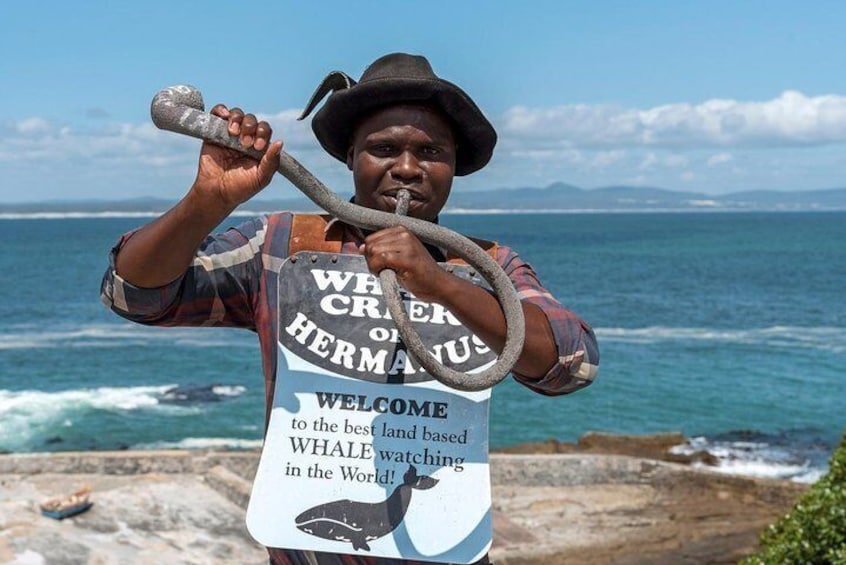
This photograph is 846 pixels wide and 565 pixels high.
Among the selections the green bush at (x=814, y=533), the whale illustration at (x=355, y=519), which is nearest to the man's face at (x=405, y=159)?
the whale illustration at (x=355, y=519)

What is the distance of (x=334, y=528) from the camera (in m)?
2.29

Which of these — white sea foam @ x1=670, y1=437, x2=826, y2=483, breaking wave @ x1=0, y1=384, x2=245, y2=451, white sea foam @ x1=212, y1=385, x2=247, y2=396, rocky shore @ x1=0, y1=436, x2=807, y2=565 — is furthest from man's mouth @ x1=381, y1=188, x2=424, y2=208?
white sea foam @ x1=212, y1=385, x2=247, y2=396

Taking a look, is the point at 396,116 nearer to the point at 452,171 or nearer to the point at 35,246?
the point at 452,171

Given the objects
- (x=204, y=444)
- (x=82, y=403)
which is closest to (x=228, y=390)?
(x=82, y=403)

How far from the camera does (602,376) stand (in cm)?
3559

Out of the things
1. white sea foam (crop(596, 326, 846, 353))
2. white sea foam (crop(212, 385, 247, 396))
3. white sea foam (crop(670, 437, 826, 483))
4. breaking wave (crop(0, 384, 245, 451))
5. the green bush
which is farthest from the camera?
white sea foam (crop(596, 326, 846, 353))

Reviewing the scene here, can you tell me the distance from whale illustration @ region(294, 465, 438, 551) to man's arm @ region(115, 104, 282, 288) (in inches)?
24.5

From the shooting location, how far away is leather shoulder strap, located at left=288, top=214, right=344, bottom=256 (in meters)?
2.37

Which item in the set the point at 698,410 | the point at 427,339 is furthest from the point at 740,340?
the point at 427,339

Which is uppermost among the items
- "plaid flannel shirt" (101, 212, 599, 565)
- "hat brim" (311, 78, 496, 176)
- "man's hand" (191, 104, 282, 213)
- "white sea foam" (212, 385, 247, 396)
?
"hat brim" (311, 78, 496, 176)

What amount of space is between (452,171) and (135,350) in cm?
4037

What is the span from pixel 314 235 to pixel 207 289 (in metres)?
0.29

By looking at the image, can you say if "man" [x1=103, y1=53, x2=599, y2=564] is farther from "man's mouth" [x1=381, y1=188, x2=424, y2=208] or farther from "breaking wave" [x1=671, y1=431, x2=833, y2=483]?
"breaking wave" [x1=671, y1=431, x2=833, y2=483]

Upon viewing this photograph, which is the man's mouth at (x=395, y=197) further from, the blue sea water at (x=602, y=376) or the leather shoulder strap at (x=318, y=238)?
the blue sea water at (x=602, y=376)
